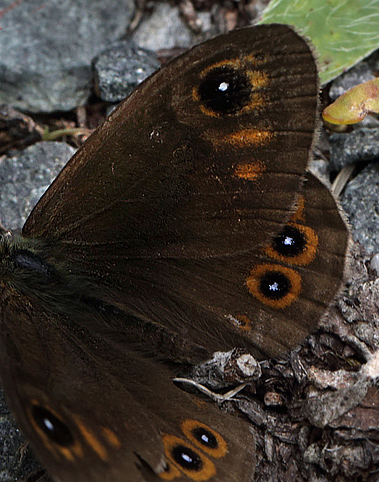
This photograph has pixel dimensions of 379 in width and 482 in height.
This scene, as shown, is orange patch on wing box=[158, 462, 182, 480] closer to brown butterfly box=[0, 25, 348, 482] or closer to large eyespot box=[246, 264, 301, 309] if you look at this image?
brown butterfly box=[0, 25, 348, 482]

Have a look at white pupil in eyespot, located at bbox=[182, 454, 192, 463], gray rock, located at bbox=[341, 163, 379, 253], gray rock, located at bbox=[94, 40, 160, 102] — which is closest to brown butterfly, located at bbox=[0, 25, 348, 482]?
white pupil in eyespot, located at bbox=[182, 454, 192, 463]

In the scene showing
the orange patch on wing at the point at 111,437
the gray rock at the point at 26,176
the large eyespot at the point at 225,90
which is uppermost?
the gray rock at the point at 26,176

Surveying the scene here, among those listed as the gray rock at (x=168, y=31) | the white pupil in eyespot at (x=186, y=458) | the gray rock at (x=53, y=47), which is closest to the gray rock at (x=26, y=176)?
the gray rock at (x=53, y=47)

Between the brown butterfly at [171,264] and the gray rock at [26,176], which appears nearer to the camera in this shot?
the brown butterfly at [171,264]

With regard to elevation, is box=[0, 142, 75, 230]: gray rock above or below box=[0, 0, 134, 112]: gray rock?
below

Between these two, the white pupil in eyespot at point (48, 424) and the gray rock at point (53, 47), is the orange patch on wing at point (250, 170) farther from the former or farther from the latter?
the gray rock at point (53, 47)

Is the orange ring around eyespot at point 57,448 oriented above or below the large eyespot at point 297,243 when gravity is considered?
below
